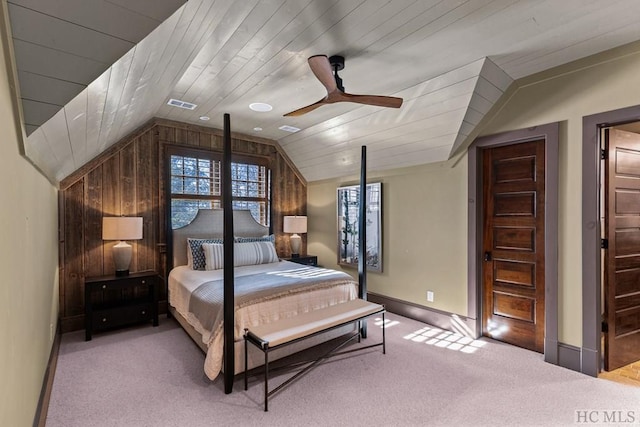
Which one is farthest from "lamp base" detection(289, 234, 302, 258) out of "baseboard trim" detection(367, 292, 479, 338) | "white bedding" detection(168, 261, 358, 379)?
"baseboard trim" detection(367, 292, 479, 338)

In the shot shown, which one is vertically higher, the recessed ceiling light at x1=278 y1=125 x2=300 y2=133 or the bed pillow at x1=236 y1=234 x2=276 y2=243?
the recessed ceiling light at x1=278 y1=125 x2=300 y2=133

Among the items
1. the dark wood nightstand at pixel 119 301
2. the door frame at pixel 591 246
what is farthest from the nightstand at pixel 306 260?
the door frame at pixel 591 246

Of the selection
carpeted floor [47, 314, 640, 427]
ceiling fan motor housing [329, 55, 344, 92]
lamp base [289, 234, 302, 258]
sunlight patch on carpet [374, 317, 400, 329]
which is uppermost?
ceiling fan motor housing [329, 55, 344, 92]

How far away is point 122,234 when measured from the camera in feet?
11.7

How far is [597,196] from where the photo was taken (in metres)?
2.54

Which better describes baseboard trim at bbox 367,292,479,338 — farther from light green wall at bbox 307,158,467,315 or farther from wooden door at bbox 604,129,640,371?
wooden door at bbox 604,129,640,371

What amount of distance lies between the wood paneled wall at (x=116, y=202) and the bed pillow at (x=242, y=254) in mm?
732

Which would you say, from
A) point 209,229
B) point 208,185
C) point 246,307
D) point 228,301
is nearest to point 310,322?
point 246,307

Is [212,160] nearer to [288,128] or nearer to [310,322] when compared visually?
[288,128]

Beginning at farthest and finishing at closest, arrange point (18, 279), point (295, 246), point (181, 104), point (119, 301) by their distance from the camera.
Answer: point (295, 246) → point (119, 301) → point (181, 104) → point (18, 279)

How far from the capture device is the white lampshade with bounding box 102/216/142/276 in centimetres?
355

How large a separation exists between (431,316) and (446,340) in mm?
484

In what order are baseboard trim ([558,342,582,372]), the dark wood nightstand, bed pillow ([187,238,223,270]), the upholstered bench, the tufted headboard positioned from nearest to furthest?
the upholstered bench
baseboard trim ([558,342,582,372])
the dark wood nightstand
bed pillow ([187,238,223,270])
the tufted headboard

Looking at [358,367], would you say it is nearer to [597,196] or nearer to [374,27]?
[597,196]
